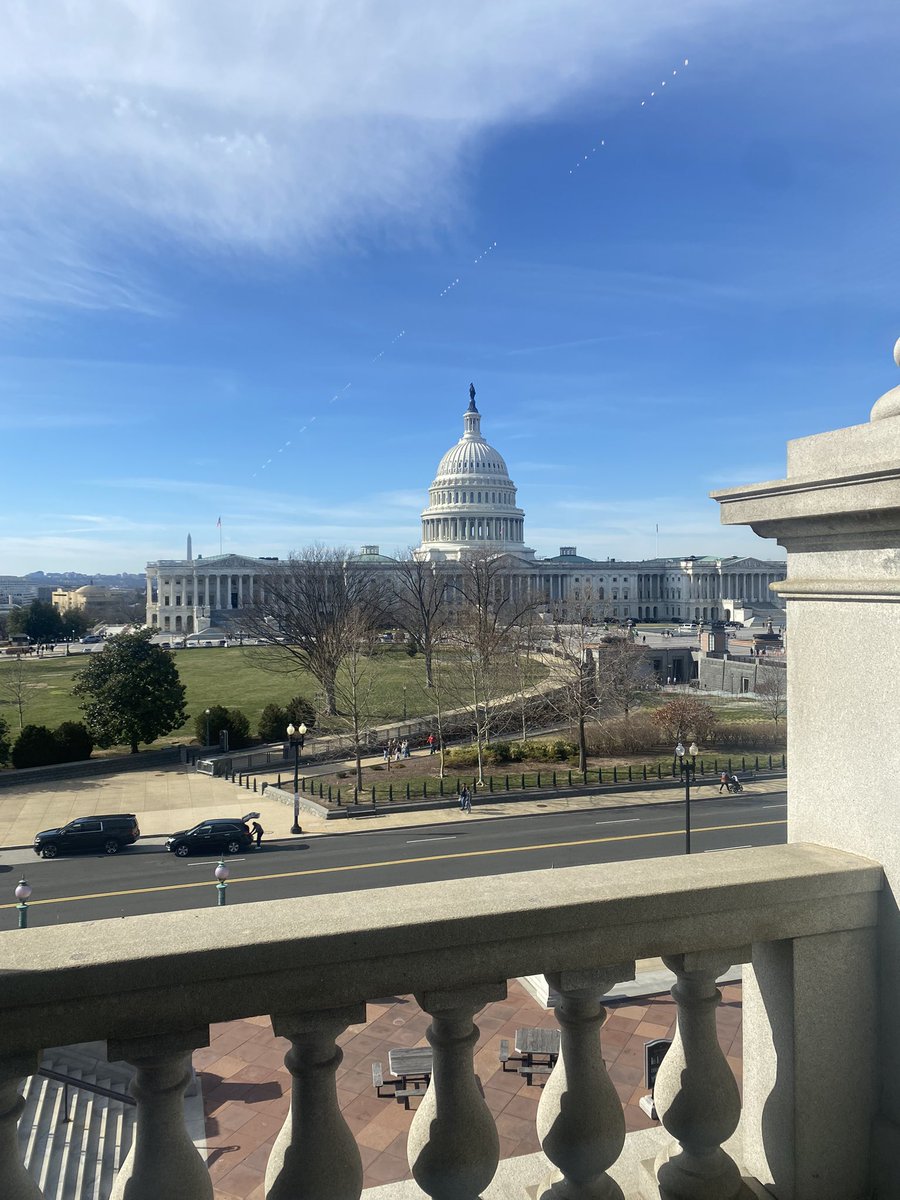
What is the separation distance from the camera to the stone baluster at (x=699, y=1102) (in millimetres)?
2873

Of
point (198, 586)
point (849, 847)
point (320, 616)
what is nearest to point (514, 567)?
point (198, 586)

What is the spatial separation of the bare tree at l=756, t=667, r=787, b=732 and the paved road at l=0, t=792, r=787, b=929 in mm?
14521

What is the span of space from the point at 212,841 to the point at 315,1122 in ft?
82.5

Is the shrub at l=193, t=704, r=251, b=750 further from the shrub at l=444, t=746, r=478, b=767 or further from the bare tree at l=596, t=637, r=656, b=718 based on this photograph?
the bare tree at l=596, t=637, r=656, b=718

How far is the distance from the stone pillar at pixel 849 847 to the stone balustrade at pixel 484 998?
0.01m

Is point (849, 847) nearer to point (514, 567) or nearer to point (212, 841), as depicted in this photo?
point (212, 841)

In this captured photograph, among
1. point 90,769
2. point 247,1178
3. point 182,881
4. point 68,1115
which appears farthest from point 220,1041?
point 90,769

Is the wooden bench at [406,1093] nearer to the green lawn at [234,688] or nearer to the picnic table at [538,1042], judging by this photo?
the picnic table at [538,1042]

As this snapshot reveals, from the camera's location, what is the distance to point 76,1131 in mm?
10695

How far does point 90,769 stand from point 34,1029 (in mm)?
40283

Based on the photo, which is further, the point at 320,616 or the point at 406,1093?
the point at 320,616

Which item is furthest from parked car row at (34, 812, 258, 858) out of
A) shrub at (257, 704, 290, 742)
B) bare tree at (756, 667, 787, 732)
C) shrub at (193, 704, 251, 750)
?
bare tree at (756, 667, 787, 732)

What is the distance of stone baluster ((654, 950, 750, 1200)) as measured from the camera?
9.43 ft

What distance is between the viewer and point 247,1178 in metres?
8.25
